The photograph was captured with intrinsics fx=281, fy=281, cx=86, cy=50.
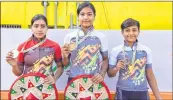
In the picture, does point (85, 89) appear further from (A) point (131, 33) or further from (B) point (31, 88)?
(A) point (131, 33)

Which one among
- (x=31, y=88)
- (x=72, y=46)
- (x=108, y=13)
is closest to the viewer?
(x=31, y=88)

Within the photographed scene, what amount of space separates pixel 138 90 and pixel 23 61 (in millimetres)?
1071

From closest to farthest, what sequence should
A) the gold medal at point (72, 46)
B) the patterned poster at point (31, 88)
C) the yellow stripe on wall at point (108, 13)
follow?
the patterned poster at point (31, 88)
the gold medal at point (72, 46)
the yellow stripe on wall at point (108, 13)

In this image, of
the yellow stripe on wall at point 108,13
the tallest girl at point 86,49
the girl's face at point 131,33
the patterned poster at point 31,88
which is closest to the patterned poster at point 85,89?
the tallest girl at point 86,49

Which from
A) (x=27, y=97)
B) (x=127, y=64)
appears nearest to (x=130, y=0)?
(x=127, y=64)

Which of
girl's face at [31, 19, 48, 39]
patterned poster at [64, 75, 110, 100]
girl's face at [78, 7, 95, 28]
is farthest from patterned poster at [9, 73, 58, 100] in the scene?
girl's face at [78, 7, 95, 28]

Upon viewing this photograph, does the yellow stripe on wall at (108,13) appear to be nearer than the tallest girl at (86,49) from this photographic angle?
No

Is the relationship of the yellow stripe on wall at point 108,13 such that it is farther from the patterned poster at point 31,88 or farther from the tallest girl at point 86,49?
the patterned poster at point 31,88

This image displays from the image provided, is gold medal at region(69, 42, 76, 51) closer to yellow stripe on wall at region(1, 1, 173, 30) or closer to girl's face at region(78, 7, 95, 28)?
girl's face at region(78, 7, 95, 28)

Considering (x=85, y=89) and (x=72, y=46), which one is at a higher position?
(x=72, y=46)

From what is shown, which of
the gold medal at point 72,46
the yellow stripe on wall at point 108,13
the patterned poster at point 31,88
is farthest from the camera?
the yellow stripe on wall at point 108,13

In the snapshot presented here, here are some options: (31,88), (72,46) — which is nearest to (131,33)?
(72,46)

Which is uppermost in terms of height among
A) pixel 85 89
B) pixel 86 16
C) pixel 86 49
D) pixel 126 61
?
pixel 86 16

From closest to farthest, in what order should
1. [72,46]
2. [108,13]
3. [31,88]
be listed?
1. [31,88]
2. [72,46]
3. [108,13]
